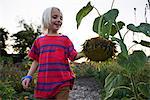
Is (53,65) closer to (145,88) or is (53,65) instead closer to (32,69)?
(32,69)

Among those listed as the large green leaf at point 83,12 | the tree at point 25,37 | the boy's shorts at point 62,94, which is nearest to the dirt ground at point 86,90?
the boy's shorts at point 62,94

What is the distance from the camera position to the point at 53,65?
287cm

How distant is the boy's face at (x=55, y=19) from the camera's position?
2.90 m

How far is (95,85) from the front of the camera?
283 inches

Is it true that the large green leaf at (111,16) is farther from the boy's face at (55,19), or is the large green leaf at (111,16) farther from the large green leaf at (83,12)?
the boy's face at (55,19)

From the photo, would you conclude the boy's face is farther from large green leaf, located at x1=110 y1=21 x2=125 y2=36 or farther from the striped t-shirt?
large green leaf, located at x1=110 y1=21 x2=125 y2=36

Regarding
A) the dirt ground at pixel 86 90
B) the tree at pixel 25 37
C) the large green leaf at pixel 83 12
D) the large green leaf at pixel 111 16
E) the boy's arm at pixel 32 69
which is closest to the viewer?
the large green leaf at pixel 111 16

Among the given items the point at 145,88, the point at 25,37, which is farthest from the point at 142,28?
the point at 25,37

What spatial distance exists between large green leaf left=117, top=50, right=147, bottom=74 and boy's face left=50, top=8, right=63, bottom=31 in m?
1.15

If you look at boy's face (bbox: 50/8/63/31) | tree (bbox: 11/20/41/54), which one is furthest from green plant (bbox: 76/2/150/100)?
tree (bbox: 11/20/41/54)

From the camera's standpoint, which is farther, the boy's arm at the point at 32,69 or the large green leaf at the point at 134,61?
the boy's arm at the point at 32,69

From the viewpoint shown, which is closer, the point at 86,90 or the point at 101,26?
the point at 101,26

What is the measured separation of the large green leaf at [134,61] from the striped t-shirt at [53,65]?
1023 millimetres

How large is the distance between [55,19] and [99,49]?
1.03 metres
